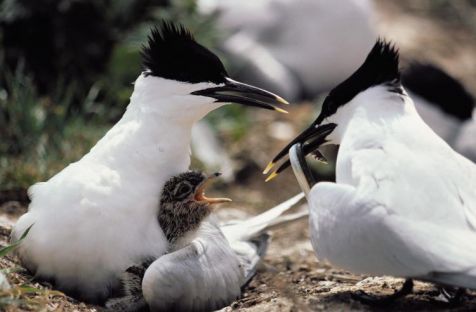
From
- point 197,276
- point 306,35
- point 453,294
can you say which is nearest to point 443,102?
point 306,35

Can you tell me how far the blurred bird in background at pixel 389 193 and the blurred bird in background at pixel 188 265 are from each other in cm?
47

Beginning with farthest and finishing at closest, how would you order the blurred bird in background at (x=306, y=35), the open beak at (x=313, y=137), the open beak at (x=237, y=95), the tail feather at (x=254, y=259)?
1. the blurred bird in background at (x=306, y=35)
2. the tail feather at (x=254, y=259)
3. the open beak at (x=237, y=95)
4. the open beak at (x=313, y=137)

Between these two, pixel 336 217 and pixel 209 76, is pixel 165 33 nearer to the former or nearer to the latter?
pixel 209 76

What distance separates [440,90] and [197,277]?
410 cm

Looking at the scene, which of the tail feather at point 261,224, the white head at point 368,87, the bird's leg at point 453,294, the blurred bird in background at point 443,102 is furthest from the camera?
the blurred bird in background at point 443,102

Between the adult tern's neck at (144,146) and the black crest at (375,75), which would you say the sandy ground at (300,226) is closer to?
the adult tern's neck at (144,146)

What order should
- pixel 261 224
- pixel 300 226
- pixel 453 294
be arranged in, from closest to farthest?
pixel 453 294 < pixel 261 224 < pixel 300 226

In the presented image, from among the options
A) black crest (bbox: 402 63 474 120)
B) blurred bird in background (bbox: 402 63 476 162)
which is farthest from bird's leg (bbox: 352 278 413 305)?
black crest (bbox: 402 63 474 120)

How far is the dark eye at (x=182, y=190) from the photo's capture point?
3818mm

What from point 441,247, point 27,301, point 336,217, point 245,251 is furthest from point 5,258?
point 441,247

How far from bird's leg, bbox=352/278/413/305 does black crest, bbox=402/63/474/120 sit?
393 cm

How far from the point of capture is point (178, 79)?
3.82m

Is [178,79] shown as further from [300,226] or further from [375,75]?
[300,226]

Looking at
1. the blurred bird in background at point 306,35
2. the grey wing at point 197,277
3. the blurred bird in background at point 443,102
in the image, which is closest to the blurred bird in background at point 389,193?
the grey wing at point 197,277
